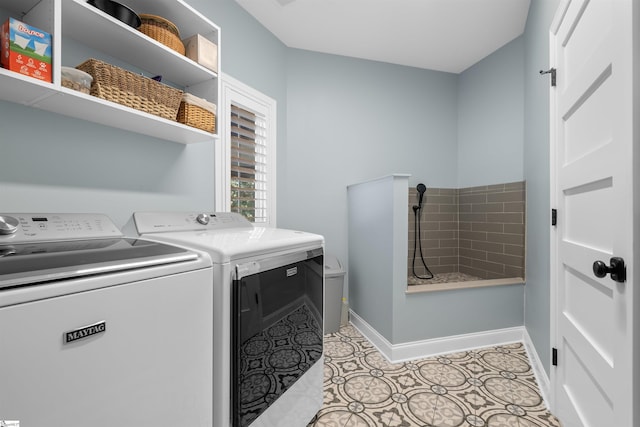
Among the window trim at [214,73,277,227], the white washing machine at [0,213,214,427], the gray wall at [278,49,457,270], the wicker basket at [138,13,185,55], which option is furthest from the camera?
the gray wall at [278,49,457,270]

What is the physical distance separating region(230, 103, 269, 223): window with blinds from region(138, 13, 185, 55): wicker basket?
737mm

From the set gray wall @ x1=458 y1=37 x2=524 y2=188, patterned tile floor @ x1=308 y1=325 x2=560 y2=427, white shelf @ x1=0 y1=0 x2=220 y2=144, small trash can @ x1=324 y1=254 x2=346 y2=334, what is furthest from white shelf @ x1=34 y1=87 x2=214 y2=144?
gray wall @ x1=458 y1=37 x2=524 y2=188

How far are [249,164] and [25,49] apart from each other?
1.44 metres

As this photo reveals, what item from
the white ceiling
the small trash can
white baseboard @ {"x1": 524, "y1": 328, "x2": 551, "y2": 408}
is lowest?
white baseboard @ {"x1": 524, "y1": 328, "x2": 551, "y2": 408}

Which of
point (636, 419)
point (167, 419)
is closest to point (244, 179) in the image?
point (167, 419)

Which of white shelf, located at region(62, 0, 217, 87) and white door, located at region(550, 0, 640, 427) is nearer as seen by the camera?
white door, located at region(550, 0, 640, 427)

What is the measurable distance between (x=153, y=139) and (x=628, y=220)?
77.4 inches

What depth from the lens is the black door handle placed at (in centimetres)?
88

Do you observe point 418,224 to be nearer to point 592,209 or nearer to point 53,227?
point 592,209

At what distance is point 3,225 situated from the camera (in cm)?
96

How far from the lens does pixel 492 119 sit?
9.76 feet

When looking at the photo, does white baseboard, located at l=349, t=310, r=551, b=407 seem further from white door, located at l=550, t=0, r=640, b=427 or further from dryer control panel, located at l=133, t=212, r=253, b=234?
dryer control panel, located at l=133, t=212, r=253, b=234

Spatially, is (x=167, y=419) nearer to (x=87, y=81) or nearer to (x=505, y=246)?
(x=87, y=81)

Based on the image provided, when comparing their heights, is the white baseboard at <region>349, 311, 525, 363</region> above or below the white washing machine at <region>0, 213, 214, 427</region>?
below
